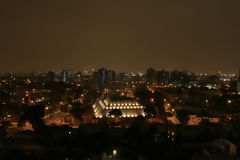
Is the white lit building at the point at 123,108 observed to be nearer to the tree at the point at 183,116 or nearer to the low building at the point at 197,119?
the tree at the point at 183,116

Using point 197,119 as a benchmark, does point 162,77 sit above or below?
above

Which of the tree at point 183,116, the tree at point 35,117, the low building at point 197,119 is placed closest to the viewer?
the tree at point 35,117

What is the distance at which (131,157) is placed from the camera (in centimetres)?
559

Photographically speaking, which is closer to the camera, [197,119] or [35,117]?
[35,117]

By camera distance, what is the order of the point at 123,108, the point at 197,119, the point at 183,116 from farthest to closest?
the point at 123,108 → the point at 183,116 → the point at 197,119

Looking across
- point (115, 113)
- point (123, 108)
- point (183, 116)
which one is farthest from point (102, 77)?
point (183, 116)

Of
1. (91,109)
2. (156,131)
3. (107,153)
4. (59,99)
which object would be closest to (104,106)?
(91,109)

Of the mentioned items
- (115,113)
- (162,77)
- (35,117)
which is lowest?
(115,113)

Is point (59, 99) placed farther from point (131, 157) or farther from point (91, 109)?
point (131, 157)

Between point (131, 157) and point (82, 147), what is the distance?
4.08 ft

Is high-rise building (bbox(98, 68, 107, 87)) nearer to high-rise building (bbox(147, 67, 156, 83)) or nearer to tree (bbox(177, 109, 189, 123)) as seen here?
high-rise building (bbox(147, 67, 156, 83))

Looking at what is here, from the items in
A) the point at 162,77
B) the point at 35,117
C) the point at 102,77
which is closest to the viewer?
the point at 35,117

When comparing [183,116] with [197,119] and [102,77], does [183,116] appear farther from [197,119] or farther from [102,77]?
[102,77]

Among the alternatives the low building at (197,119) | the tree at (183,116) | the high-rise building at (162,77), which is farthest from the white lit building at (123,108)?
the high-rise building at (162,77)
